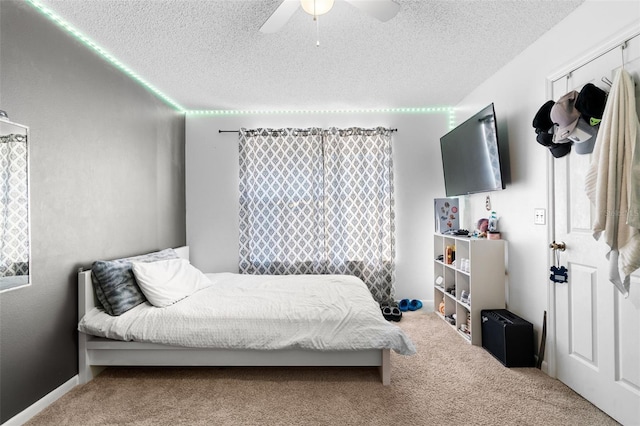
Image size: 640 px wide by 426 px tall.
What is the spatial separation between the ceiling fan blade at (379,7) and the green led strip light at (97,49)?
2.00 m

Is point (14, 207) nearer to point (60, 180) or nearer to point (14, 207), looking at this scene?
point (14, 207)

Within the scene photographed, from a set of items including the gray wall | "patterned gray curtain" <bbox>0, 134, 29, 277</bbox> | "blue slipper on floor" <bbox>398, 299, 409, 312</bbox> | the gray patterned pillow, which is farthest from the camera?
"blue slipper on floor" <bbox>398, 299, 409, 312</bbox>

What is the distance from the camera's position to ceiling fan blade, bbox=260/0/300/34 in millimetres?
1729

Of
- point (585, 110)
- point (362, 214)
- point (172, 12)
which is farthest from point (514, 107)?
point (172, 12)

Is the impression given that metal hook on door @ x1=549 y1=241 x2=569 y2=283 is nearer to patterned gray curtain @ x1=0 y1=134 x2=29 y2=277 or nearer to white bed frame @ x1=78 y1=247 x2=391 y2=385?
white bed frame @ x1=78 y1=247 x2=391 y2=385

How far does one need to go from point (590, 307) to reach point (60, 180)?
3.61m

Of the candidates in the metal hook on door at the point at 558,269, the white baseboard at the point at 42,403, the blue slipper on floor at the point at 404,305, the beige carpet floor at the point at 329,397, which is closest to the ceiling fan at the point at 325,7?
the metal hook on door at the point at 558,269

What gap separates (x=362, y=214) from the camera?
3.89 m

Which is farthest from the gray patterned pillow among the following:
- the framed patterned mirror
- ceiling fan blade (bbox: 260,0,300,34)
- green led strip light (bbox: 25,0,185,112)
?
ceiling fan blade (bbox: 260,0,300,34)

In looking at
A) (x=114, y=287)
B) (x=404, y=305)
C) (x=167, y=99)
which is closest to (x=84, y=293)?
(x=114, y=287)

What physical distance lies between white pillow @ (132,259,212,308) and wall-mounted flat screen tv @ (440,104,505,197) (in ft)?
9.31

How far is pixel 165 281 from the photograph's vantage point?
2508 mm

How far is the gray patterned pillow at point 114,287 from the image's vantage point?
7.39 feet

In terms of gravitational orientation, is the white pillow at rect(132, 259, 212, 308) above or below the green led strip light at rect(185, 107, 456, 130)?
below
